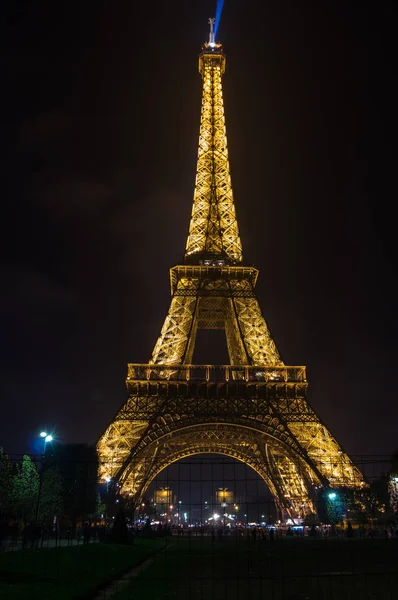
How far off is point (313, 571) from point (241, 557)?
7877 mm

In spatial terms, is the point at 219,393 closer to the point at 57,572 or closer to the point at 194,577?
the point at 194,577

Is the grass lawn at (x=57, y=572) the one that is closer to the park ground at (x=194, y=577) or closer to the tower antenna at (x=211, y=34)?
the park ground at (x=194, y=577)

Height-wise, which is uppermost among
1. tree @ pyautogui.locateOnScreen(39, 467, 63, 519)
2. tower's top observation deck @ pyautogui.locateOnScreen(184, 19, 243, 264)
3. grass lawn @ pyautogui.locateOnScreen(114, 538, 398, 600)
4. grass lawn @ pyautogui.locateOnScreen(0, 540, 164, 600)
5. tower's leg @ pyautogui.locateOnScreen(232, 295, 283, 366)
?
tower's top observation deck @ pyautogui.locateOnScreen(184, 19, 243, 264)

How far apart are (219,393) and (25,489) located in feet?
57.6

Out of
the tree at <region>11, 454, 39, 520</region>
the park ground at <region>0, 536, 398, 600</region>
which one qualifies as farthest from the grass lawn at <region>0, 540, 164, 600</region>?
the tree at <region>11, 454, 39, 520</region>

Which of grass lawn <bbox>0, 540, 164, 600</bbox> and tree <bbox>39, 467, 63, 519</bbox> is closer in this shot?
grass lawn <bbox>0, 540, 164, 600</bbox>

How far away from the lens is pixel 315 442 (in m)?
44.5

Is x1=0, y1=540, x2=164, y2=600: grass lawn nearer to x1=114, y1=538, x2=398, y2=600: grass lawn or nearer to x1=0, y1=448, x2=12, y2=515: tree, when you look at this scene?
x1=114, y1=538, x2=398, y2=600: grass lawn

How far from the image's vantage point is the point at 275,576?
20.3 metres

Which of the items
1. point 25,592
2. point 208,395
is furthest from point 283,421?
point 25,592

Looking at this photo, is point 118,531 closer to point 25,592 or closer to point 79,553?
point 79,553

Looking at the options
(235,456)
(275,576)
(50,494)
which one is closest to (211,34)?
(235,456)

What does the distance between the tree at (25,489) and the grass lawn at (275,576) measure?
12937 mm

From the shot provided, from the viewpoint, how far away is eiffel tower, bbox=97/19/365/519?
43.4 meters
